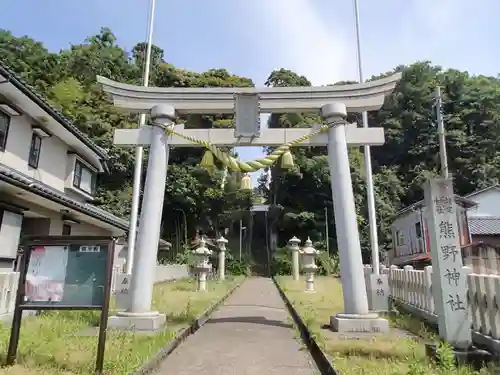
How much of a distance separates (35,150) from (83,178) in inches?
182

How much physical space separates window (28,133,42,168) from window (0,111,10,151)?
1636mm

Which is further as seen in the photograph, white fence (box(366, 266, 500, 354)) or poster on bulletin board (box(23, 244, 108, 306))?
white fence (box(366, 266, 500, 354))

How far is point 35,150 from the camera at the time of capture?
50.7 feet

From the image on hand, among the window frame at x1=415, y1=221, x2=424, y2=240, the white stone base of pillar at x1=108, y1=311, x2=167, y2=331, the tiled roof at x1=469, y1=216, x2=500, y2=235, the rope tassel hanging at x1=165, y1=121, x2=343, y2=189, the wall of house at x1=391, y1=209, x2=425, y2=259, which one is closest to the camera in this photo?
the white stone base of pillar at x1=108, y1=311, x2=167, y2=331

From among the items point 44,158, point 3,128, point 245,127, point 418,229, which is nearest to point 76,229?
point 44,158

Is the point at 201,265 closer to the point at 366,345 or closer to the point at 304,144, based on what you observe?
the point at 304,144

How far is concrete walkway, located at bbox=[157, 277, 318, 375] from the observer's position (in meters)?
5.77

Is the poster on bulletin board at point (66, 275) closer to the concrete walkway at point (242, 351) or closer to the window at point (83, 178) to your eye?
the concrete walkway at point (242, 351)

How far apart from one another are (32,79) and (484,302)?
3693 centimetres

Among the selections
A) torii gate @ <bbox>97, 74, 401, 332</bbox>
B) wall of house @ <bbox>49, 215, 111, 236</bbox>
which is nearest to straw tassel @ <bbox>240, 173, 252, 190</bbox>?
torii gate @ <bbox>97, 74, 401, 332</bbox>

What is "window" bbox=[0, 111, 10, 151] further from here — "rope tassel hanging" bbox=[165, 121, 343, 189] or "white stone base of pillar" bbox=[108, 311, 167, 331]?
"white stone base of pillar" bbox=[108, 311, 167, 331]

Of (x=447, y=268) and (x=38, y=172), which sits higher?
(x=38, y=172)

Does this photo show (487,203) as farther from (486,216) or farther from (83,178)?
(83,178)

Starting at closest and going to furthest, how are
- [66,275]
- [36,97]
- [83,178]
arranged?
[66,275] < [36,97] < [83,178]
